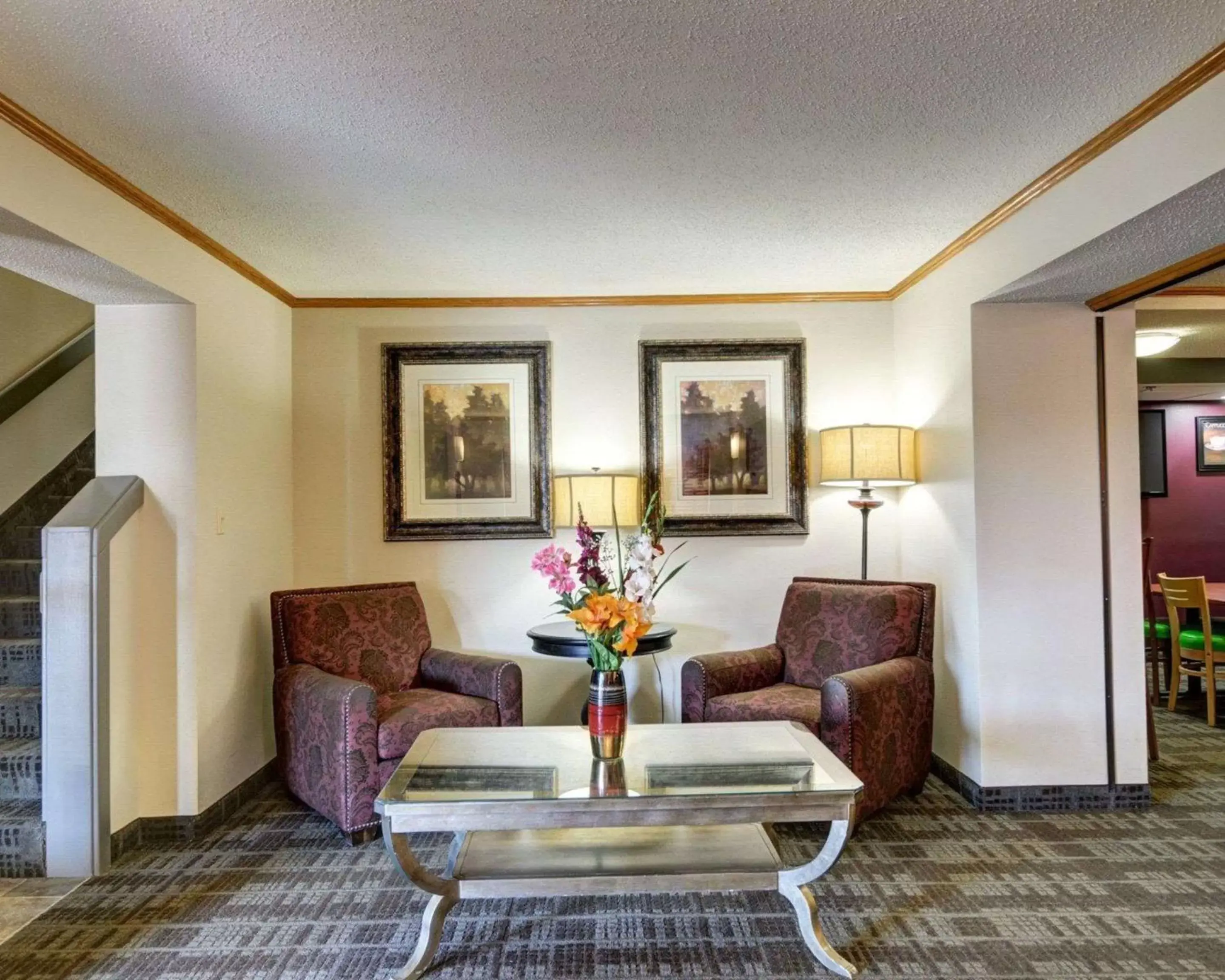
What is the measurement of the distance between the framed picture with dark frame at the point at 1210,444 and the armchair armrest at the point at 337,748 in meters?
7.41

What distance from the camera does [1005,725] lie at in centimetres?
321

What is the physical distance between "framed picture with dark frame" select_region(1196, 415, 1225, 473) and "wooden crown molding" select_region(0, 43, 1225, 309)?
3.76 metres

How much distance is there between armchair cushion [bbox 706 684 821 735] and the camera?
3025 millimetres

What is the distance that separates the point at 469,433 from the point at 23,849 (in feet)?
8.18

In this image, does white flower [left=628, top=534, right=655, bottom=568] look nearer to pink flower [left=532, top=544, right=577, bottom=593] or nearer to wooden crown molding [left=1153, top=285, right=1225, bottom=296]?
pink flower [left=532, top=544, right=577, bottom=593]

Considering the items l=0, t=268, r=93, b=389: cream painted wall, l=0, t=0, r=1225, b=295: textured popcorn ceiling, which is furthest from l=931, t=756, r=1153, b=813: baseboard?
l=0, t=268, r=93, b=389: cream painted wall

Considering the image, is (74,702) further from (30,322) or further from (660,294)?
(660,294)

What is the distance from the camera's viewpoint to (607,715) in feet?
7.88

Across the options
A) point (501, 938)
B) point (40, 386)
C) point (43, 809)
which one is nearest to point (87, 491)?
point (43, 809)

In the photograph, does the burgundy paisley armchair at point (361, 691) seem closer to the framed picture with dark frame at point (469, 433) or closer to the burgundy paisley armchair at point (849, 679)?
the framed picture with dark frame at point (469, 433)

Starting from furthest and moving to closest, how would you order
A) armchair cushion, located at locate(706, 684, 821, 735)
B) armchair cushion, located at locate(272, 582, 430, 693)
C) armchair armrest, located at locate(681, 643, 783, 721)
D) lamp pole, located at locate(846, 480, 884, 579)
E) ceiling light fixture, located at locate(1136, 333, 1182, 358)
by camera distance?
1. ceiling light fixture, located at locate(1136, 333, 1182, 358)
2. lamp pole, located at locate(846, 480, 884, 579)
3. armchair cushion, located at locate(272, 582, 430, 693)
4. armchair armrest, located at locate(681, 643, 783, 721)
5. armchair cushion, located at locate(706, 684, 821, 735)

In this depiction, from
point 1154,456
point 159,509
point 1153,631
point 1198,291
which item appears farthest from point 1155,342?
point 159,509

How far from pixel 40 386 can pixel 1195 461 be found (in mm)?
8735

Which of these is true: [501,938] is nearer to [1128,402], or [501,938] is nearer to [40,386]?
[1128,402]
